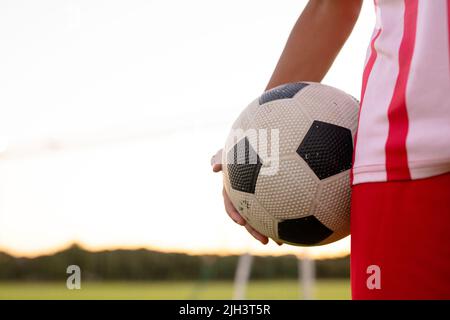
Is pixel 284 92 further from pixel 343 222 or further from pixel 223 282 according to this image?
pixel 223 282

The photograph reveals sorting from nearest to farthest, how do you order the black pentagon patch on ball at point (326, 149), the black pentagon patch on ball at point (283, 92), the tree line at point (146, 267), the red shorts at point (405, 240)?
the red shorts at point (405, 240) < the black pentagon patch on ball at point (326, 149) < the black pentagon patch on ball at point (283, 92) < the tree line at point (146, 267)

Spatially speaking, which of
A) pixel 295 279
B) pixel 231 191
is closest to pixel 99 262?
pixel 295 279

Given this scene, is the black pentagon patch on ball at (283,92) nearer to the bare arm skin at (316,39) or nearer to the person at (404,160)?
the bare arm skin at (316,39)

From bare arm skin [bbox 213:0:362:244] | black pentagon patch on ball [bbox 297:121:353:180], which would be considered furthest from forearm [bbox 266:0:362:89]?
black pentagon patch on ball [bbox 297:121:353:180]

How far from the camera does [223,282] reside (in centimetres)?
3506

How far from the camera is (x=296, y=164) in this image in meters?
1.92

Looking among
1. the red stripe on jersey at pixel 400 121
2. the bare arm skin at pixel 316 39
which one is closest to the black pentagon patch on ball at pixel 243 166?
the bare arm skin at pixel 316 39

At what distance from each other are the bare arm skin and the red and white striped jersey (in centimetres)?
45

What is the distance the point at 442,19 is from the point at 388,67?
18 cm

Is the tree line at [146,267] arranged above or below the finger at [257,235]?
above

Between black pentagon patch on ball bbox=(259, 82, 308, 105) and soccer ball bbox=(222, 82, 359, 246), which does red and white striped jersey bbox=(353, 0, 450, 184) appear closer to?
soccer ball bbox=(222, 82, 359, 246)

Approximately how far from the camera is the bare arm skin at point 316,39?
2133 millimetres

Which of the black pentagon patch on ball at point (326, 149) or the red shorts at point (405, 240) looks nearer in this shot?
the red shorts at point (405, 240)

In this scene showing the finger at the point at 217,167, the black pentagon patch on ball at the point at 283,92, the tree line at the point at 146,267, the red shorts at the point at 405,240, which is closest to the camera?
the red shorts at the point at 405,240
